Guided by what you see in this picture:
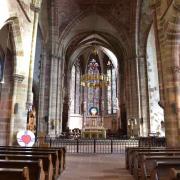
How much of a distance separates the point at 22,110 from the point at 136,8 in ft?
49.6

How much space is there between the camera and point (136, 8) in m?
19.8

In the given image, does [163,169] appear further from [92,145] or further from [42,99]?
[42,99]

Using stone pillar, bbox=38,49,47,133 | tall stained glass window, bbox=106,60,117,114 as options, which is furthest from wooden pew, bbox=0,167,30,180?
tall stained glass window, bbox=106,60,117,114

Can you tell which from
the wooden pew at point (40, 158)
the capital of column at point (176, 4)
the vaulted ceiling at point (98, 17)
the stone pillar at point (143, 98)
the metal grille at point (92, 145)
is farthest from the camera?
the vaulted ceiling at point (98, 17)

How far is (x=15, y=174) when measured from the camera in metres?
2.61

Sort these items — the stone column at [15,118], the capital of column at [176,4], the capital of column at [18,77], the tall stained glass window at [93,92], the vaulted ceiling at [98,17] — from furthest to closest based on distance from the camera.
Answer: the tall stained glass window at [93,92] → the vaulted ceiling at [98,17] → the capital of column at [18,77] → the stone column at [15,118] → the capital of column at [176,4]

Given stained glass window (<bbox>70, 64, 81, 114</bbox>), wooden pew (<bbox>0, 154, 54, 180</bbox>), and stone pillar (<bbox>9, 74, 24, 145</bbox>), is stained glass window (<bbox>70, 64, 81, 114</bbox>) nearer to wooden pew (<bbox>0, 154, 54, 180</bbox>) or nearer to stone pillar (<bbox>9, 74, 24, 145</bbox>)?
stone pillar (<bbox>9, 74, 24, 145</bbox>)

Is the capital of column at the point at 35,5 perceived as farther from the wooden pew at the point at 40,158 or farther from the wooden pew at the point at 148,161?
the wooden pew at the point at 148,161

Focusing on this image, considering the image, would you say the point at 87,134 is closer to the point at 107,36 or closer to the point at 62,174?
the point at 107,36

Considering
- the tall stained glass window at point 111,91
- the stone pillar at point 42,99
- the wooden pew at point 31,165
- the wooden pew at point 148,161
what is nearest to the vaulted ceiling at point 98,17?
the stone pillar at point 42,99

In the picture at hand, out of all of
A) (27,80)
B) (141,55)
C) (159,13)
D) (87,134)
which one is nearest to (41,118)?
(87,134)

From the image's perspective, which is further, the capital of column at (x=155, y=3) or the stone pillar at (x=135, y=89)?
the stone pillar at (x=135, y=89)

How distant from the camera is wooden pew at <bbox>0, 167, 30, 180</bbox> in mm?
2539

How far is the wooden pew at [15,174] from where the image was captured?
2539 millimetres
